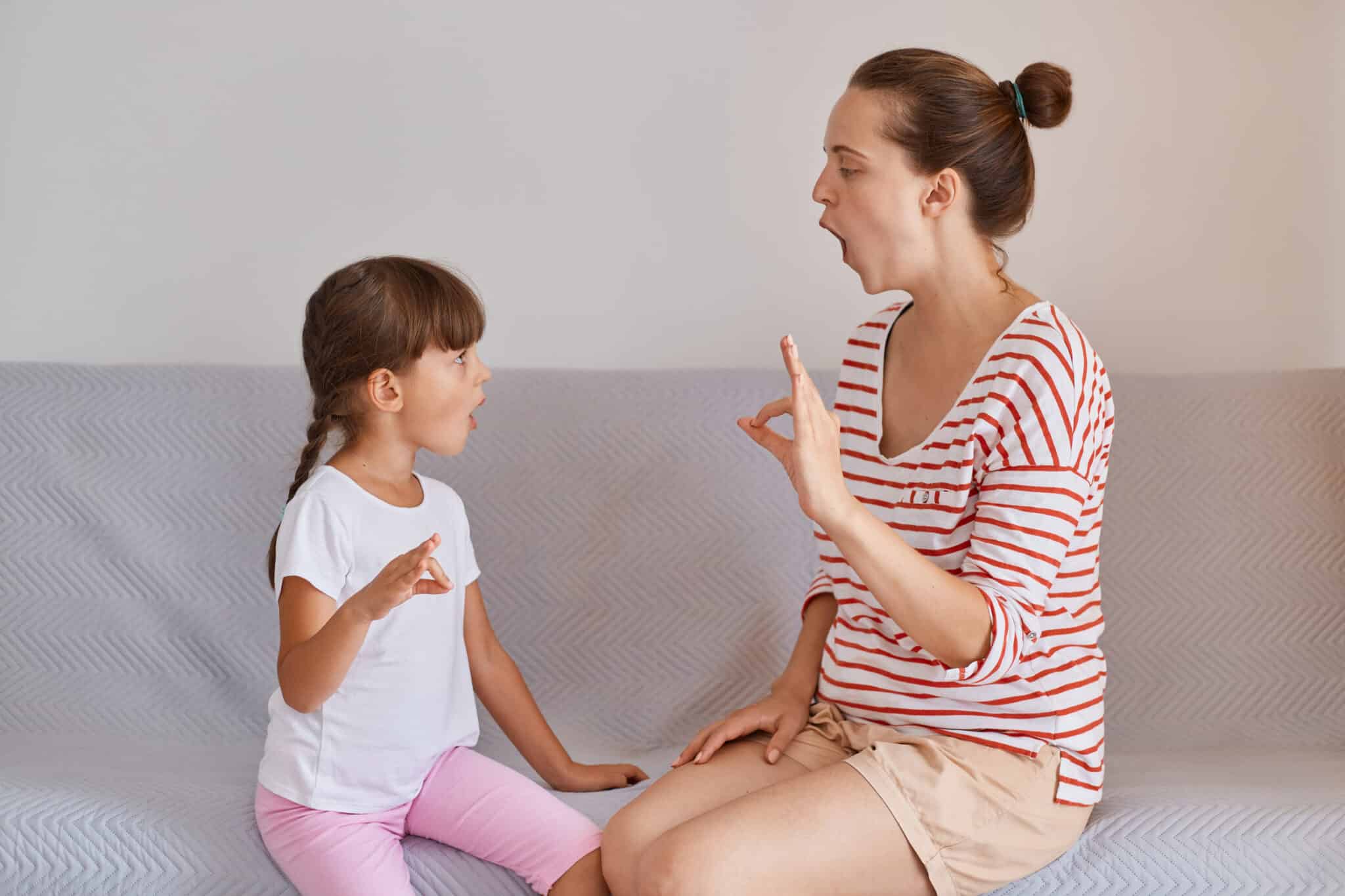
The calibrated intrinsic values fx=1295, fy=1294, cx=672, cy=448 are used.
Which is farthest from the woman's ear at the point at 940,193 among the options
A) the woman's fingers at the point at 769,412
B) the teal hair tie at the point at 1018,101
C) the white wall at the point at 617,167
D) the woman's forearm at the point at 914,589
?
the white wall at the point at 617,167

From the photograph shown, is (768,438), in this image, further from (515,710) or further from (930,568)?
(515,710)

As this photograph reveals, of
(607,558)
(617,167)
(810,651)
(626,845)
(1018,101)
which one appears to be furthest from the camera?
(617,167)

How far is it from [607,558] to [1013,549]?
0.70m

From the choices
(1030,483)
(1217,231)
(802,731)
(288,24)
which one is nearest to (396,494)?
(802,731)

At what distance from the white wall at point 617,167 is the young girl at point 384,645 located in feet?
2.18

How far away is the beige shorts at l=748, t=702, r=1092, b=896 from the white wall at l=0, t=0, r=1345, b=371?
3.12 feet

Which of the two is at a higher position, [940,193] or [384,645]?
[940,193]

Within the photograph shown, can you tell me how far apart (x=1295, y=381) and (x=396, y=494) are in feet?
4.00

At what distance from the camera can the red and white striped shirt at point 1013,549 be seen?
3.84ft

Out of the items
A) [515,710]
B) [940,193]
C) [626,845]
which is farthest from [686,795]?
[940,193]

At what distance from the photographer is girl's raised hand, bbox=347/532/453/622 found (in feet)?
3.75

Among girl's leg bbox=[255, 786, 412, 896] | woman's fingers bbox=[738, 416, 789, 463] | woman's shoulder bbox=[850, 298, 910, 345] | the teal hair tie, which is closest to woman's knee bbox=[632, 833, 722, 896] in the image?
girl's leg bbox=[255, 786, 412, 896]

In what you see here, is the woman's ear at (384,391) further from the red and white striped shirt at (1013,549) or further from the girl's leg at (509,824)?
the red and white striped shirt at (1013,549)

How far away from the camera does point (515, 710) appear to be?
4.95ft
